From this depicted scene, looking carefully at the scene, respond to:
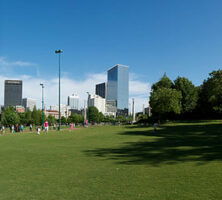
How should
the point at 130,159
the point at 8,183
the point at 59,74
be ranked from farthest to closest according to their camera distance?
the point at 59,74
the point at 130,159
the point at 8,183

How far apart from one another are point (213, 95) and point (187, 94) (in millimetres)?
20540

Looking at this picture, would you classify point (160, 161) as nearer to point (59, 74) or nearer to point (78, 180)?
point (78, 180)

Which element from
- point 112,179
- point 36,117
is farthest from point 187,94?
point 112,179

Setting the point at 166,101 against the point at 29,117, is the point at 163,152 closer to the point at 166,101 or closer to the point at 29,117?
the point at 166,101

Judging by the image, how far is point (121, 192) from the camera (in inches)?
214

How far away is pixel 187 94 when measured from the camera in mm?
67562

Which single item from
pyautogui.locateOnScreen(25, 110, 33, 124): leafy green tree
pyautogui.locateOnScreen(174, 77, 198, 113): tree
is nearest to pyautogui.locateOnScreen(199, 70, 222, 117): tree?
pyautogui.locateOnScreen(174, 77, 198, 113): tree

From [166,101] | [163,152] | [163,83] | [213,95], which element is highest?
[163,83]

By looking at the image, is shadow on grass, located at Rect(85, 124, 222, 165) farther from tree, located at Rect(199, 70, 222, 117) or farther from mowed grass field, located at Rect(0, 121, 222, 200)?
tree, located at Rect(199, 70, 222, 117)

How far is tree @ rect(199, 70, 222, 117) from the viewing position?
134ft

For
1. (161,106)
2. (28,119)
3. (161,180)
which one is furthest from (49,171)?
(28,119)

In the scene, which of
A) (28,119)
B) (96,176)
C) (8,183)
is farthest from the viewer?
(28,119)

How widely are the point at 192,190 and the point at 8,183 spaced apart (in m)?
5.00

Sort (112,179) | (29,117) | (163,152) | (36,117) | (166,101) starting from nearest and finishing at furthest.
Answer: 1. (112,179)
2. (163,152)
3. (166,101)
4. (29,117)
5. (36,117)
